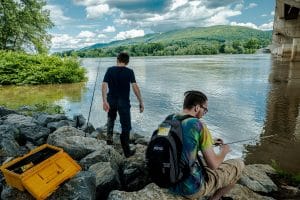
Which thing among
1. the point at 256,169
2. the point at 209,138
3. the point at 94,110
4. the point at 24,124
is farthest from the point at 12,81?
the point at 209,138

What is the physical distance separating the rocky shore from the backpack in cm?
51

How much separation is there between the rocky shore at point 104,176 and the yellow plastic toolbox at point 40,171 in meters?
0.14

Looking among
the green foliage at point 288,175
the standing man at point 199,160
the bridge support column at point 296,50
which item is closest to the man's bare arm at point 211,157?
the standing man at point 199,160

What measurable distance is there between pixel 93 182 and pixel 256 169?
3402 millimetres

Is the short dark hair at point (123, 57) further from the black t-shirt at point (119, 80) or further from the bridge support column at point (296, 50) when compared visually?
the bridge support column at point (296, 50)

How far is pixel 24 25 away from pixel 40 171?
119 ft

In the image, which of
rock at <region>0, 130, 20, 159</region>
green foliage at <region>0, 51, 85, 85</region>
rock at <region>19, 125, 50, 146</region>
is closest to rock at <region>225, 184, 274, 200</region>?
rock at <region>0, 130, 20, 159</region>

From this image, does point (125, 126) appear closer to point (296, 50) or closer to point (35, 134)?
point (35, 134)

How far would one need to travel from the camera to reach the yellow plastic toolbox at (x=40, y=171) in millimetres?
4375

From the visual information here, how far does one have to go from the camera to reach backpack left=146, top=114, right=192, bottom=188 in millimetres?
4070

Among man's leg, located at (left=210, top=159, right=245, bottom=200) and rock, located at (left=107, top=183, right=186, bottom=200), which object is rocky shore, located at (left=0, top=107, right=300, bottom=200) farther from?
man's leg, located at (left=210, top=159, right=245, bottom=200)

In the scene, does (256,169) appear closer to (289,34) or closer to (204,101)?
(204,101)

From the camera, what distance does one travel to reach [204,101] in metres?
4.27

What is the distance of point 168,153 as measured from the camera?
4.09 metres
